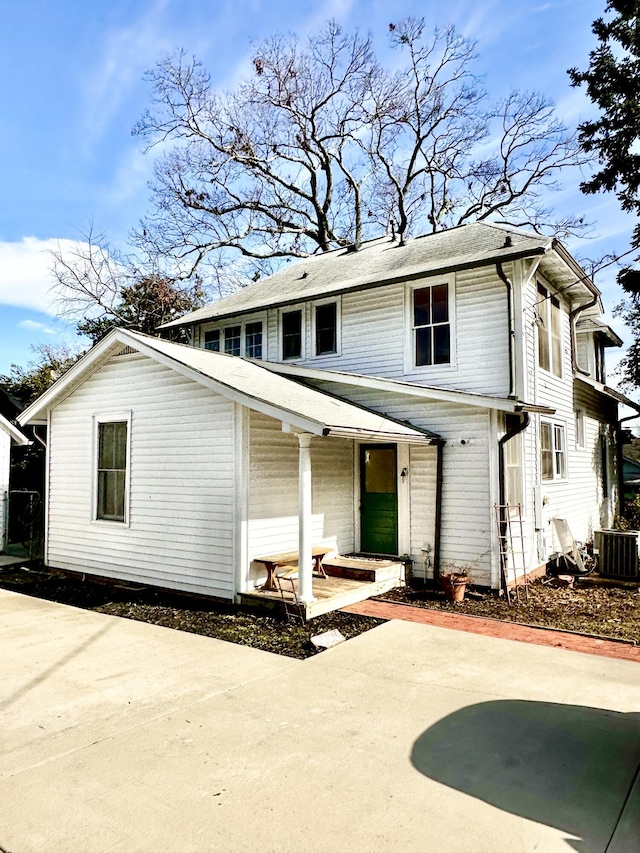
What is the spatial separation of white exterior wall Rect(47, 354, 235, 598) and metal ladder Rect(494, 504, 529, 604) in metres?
4.15

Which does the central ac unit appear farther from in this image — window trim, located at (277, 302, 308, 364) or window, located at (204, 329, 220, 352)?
window, located at (204, 329, 220, 352)

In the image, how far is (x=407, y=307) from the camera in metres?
10.7

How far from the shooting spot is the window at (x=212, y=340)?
558 inches

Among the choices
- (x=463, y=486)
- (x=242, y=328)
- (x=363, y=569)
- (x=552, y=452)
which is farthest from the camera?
(x=242, y=328)

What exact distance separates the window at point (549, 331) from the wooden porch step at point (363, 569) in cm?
482

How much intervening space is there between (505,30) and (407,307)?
6.81 meters

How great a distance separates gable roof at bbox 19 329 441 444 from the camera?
736cm

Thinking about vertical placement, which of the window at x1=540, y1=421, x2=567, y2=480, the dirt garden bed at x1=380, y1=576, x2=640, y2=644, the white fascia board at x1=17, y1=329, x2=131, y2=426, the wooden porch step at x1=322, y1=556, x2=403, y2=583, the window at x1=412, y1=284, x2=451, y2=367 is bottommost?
the dirt garden bed at x1=380, y1=576, x2=640, y2=644

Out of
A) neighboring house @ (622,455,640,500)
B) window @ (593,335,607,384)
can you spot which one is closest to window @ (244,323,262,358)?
window @ (593,335,607,384)

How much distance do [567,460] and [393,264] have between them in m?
5.66

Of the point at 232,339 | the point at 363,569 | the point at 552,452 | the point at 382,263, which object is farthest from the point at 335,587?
the point at 232,339

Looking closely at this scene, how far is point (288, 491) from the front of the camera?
8633 mm

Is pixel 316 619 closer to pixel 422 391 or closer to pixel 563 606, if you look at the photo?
pixel 563 606

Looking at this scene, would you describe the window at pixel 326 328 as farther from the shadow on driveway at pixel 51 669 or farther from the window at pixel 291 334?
the shadow on driveway at pixel 51 669
